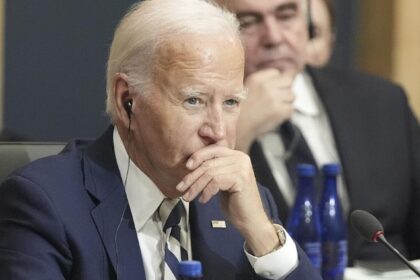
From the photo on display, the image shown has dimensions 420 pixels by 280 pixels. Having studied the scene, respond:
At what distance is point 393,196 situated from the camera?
2.91 metres

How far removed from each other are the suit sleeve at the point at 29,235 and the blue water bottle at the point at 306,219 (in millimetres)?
697

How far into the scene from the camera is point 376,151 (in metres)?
2.97

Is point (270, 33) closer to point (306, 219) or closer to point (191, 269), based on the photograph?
point (306, 219)

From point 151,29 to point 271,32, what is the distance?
973 millimetres

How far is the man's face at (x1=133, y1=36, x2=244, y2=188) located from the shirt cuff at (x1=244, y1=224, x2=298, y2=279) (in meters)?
0.22

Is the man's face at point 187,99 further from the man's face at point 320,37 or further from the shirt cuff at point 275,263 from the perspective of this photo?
the man's face at point 320,37

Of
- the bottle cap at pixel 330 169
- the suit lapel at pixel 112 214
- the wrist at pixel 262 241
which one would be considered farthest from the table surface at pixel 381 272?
the suit lapel at pixel 112 214

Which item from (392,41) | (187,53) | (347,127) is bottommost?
(392,41)

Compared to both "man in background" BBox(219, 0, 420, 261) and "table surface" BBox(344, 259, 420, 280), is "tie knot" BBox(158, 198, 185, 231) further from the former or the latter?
"man in background" BBox(219, 0, 420, 261)

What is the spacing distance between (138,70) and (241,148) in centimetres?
91

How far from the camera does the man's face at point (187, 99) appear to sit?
5.95 ft

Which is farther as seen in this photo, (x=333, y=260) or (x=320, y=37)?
(x=320, y=37)

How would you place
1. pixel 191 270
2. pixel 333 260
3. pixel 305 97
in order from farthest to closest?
pixel 305 97 → pixel 333 260 → pixel 191 270

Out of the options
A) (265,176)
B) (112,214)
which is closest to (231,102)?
(112,214)
